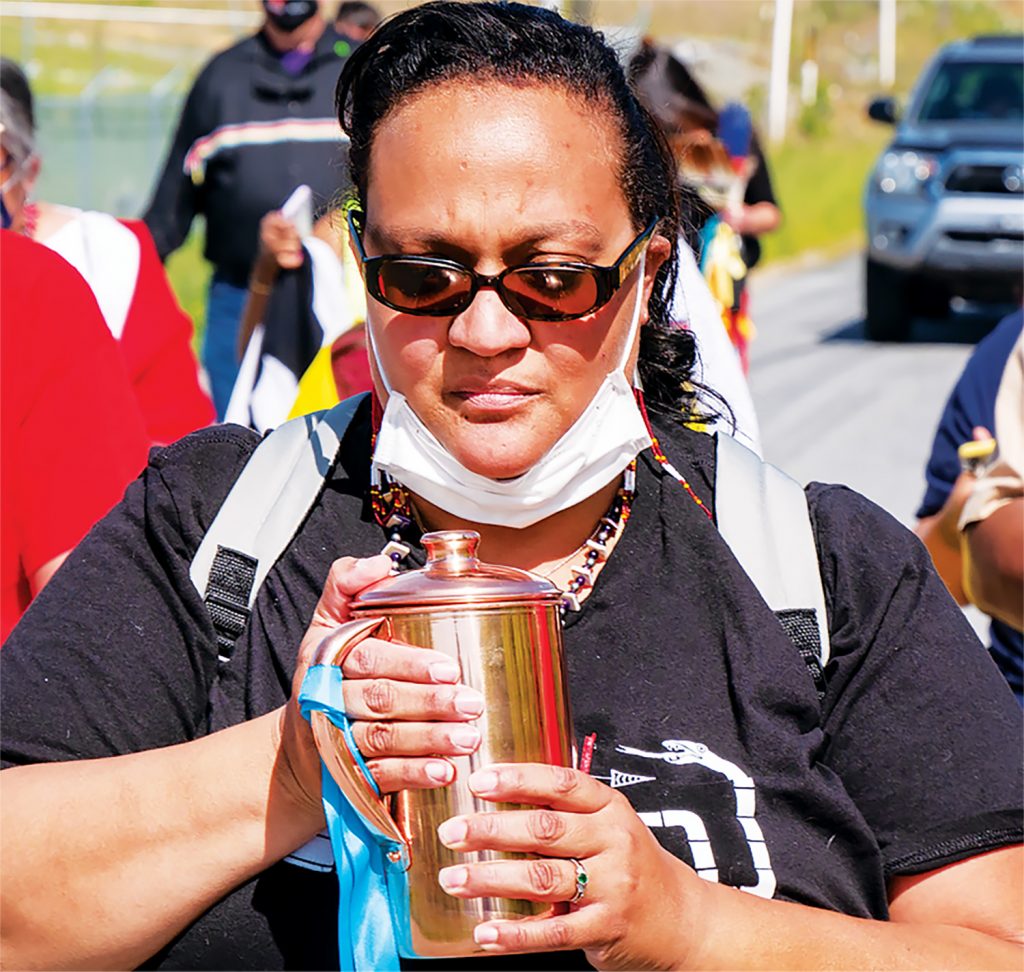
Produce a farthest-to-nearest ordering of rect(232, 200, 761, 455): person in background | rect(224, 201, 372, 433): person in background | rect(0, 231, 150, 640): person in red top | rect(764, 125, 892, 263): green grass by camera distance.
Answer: rect(764, 125, 892, 263): green grass < rect(224, 201, 372, 433): person in background < rect(232, 200, 761, 455): person in background < rect(0, 231, 150, 640): person in red top

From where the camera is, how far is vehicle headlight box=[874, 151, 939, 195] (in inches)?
569

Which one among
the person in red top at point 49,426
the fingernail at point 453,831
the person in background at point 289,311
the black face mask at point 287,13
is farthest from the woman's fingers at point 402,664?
the black face mask at point 287,13

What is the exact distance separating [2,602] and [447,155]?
116 cm

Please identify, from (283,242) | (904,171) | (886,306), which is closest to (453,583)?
(283,242)

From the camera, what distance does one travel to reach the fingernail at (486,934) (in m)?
1.75

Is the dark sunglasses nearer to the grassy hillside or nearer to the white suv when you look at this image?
the grassy hillside

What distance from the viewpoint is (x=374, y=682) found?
1756 millimetres

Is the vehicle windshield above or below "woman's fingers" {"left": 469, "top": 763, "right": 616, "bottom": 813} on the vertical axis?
below

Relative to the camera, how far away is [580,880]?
179cm

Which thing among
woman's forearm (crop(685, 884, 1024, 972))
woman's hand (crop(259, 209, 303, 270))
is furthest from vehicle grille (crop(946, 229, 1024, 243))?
woman's forearm (crop(685, 884, 1024, 972))

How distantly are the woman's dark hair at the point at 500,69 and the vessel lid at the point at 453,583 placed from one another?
0.63 meters

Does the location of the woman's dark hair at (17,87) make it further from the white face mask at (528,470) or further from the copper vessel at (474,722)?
the copper vessel at (474,722)

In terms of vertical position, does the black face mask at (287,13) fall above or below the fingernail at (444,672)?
below

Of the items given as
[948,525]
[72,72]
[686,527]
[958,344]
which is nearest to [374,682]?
[686,527]
